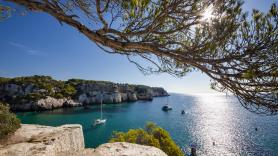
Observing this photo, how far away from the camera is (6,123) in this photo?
725cm

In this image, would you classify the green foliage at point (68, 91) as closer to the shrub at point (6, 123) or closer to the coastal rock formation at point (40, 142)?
the shrub at point (6, 123)

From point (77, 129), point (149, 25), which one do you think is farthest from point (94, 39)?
point (77, 129)

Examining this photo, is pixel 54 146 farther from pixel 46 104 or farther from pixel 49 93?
pixel 49 93

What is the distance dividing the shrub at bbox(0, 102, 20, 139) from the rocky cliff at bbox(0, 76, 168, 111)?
63.2 m

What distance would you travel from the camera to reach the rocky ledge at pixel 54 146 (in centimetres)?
574

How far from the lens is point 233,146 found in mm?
33125

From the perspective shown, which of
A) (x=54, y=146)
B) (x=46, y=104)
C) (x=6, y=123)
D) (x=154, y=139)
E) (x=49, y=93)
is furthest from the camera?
(x=49, y=93)

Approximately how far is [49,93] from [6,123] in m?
72.8

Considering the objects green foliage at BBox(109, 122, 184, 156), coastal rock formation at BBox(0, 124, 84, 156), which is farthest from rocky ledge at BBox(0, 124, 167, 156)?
green foliage at BBox(109, 122, 184, 156)

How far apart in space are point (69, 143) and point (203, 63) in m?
5.91

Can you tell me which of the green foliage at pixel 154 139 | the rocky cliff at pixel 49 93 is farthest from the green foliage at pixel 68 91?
the green foliage at pixel 154 139

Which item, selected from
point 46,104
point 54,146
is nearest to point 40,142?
point 54,146

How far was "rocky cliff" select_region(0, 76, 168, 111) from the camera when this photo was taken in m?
65.5

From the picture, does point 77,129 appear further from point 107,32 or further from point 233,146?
point 233,146
